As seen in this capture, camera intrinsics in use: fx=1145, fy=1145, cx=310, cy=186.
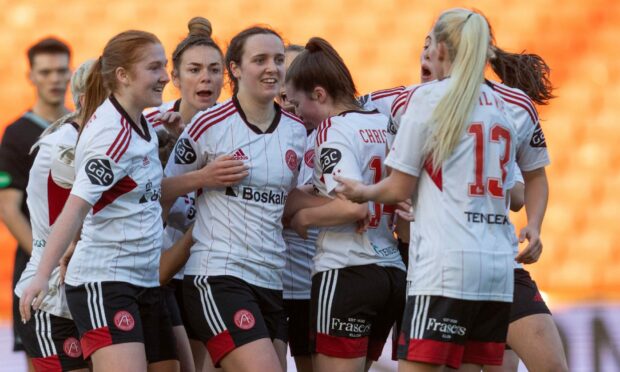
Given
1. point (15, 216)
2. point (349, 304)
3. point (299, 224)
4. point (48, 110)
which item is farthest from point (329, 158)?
point (48, 110)

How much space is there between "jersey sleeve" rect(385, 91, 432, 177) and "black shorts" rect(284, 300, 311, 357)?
4.56 feet

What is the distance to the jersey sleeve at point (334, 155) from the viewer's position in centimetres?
428

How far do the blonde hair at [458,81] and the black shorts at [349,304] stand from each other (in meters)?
0.85

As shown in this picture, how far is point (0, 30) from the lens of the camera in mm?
10188

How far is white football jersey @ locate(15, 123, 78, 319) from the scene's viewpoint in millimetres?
4340

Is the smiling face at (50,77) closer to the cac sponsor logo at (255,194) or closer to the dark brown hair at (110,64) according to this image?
the dark brown hair at (110,64)

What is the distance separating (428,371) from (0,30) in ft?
24.6

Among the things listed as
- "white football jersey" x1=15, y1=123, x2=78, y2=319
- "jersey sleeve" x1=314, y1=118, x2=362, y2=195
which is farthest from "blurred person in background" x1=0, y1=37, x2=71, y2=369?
"jersey sleeve" x1=314, y1=118, x2=362, y2=195

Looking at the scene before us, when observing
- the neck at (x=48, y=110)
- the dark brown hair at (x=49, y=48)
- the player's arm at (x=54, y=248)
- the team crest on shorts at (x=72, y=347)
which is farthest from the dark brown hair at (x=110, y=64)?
the dark brown hair at (x=49, y=48)

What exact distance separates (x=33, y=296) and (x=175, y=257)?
931 millimetres

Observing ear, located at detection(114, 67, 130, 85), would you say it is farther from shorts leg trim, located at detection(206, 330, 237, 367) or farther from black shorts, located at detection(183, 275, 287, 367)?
shorts leg trim, located at detection(206, 330, 237, 367)

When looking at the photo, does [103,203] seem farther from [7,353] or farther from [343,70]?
[7,353]

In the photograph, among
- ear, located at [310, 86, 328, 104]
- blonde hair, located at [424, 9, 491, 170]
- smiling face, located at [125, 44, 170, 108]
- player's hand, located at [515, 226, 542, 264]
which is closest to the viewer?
blonde hair, located at [424, 9, 491, 170]

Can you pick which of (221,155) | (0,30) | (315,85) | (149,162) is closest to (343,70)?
(315,85)
